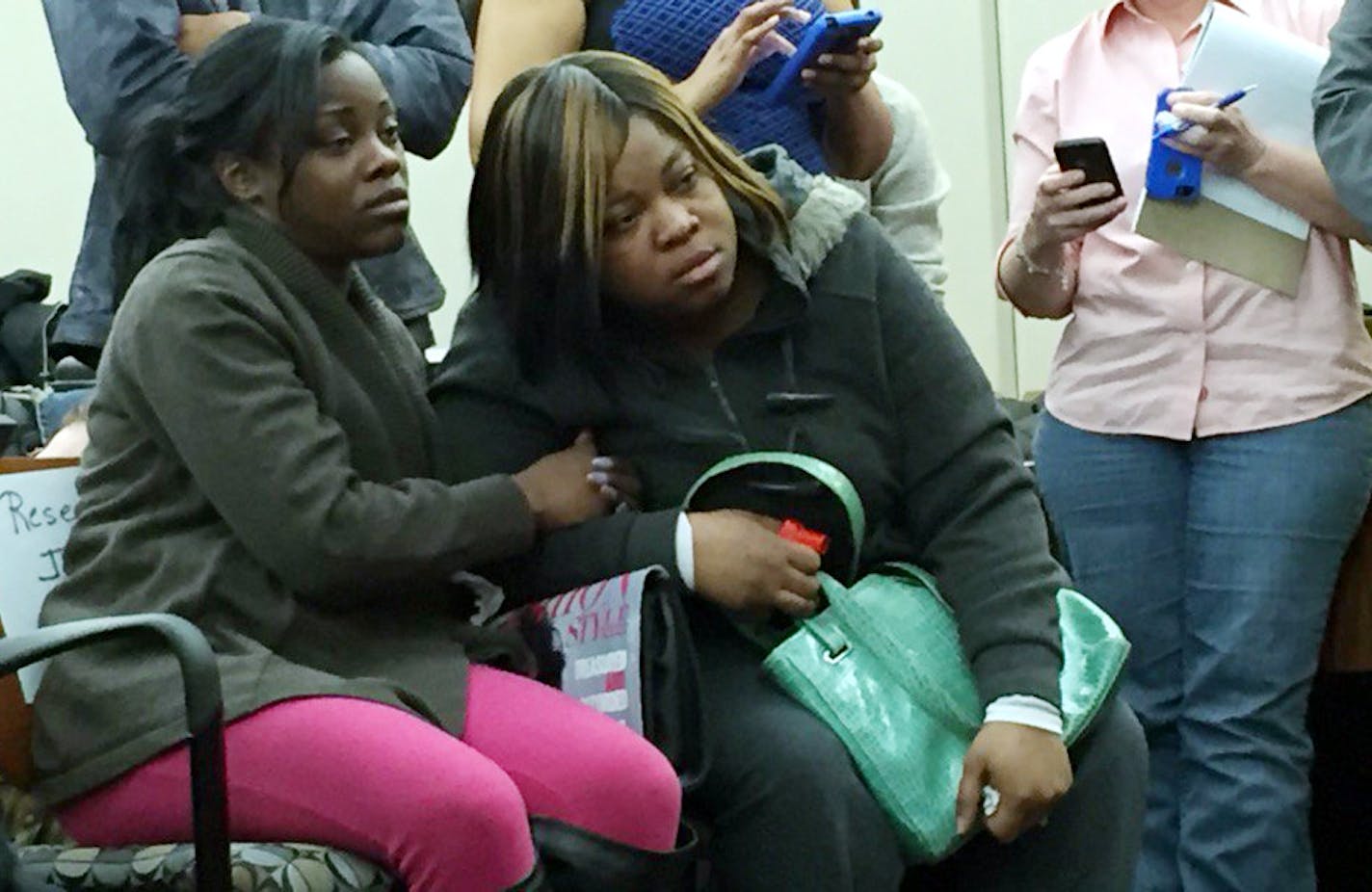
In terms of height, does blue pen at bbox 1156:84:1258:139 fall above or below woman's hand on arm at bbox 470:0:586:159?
below

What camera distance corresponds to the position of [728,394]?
1.90 m

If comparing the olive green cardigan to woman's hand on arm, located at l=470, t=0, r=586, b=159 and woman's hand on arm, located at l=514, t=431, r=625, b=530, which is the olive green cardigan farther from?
woman's hand on arm, located at l=470, t=0, r=586, b=159

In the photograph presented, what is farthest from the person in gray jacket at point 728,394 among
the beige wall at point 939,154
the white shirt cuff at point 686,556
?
the beige wall at point 939,154

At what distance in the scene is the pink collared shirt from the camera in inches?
92.0

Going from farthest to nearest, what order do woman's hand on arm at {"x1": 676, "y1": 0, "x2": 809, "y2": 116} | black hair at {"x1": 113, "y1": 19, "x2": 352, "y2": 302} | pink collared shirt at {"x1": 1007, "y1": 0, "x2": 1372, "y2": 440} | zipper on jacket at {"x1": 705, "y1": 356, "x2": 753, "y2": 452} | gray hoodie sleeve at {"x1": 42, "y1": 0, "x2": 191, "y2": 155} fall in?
pink collared shirt at {"x1": 1007, "y1": 0, "x2": 1372, "y2": 440} → gray hoodie sleeve at {"x1": 42, "y1": 0, "x2": 191, "y2": 155} → woman's hand on arm at {"x1": 676, "y1": 0, "x2": 809, "y2": 116} → zipper on jacket at {"x1": 705, "y1": 356, "x2": 753, "y2": 452} → black hair at {"x1": 113, "y1": 19, "x2": 352, "y2": 302}

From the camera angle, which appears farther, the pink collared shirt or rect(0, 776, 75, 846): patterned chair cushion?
the pink collared shirt

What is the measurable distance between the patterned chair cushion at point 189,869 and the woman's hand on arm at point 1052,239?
1.21 meters

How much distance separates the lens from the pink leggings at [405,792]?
1.52m

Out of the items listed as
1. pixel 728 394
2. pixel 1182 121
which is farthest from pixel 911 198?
pixel 728 394

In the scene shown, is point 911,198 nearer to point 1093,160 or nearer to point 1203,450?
point 1093,160

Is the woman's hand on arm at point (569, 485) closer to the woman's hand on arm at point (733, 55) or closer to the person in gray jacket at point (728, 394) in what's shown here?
the person in gray jacket at point (728, 394)

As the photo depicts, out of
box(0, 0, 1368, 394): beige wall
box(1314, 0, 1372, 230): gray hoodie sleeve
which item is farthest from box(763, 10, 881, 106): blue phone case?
box(0, 0, 1368, 394): beige wall

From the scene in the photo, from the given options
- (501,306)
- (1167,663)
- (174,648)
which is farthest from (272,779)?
(1167,663)

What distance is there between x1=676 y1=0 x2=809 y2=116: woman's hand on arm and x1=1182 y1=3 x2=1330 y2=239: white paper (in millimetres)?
542
